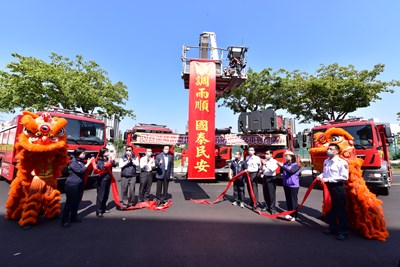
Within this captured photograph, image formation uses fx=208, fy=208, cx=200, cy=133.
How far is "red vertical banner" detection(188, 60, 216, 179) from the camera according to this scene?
19.6ft

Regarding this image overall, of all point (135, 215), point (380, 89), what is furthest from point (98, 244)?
point (380, 89)

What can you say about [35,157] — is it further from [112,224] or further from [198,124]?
[198,124]

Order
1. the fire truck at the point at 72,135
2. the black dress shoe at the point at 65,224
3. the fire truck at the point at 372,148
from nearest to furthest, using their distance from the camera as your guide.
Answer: the black dress shoe at the point at 65,224, the fire truck at the point at 372,148, the fire truck at the point at 72,135

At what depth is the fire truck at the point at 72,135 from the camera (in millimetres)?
7316

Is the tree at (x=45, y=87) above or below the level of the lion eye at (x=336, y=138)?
above

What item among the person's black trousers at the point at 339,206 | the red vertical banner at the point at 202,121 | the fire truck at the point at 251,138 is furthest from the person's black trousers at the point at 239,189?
the fire truck at the point at 251,138

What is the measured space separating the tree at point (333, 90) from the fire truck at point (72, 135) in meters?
14.1

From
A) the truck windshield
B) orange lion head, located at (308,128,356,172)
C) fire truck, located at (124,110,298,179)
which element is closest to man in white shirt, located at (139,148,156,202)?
the truck windshield

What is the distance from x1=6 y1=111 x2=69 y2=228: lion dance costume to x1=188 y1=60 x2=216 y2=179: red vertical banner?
3.20 m

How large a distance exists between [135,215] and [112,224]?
2.25ft

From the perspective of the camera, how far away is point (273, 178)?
5.36 metres

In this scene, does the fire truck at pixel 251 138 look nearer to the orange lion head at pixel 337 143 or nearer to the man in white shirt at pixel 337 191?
the orange lion head at pixel 337 143

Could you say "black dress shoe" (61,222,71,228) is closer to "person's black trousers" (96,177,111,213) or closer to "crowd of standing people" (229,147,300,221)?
"person's black trousers" (96,177,111,213)

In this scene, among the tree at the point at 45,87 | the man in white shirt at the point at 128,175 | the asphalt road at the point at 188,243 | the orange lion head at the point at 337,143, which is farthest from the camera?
the tree at the point at 45,87
